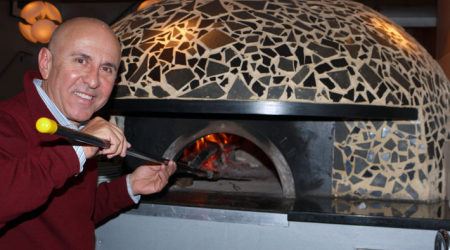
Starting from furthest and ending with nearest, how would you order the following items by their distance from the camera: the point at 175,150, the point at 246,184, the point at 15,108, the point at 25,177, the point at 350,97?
1. the point at 246,184
2. the point at 175,150
3. the point at 350,97
4. the point at 15,108
5. the point at 25,177

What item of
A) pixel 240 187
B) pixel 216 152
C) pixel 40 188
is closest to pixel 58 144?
pixel 40 188

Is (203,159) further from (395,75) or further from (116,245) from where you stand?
(395,75)

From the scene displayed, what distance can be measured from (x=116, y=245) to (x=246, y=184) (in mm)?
1060

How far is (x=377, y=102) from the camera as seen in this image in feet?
7.18

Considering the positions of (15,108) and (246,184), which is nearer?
(15,108)

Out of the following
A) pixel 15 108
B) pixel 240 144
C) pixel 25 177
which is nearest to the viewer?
pixel 25 177

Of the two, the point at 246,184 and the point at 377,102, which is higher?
the point at 377,102

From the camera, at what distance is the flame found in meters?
3.15

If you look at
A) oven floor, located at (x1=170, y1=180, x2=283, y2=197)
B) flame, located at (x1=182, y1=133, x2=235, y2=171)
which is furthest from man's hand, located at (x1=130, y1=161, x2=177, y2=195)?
flame, located at (x1=182, y1=133, x2=235, y2=171)

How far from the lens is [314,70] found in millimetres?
2172

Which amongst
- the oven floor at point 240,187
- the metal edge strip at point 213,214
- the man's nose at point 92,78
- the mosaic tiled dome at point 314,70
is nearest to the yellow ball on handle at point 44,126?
the man's nose at point 92,78

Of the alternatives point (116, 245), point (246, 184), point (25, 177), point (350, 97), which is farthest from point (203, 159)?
point (25, 177)

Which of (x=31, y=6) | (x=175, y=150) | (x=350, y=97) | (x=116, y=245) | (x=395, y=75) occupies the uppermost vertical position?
(x=31, y=6)

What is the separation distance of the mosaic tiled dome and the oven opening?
70 cm
